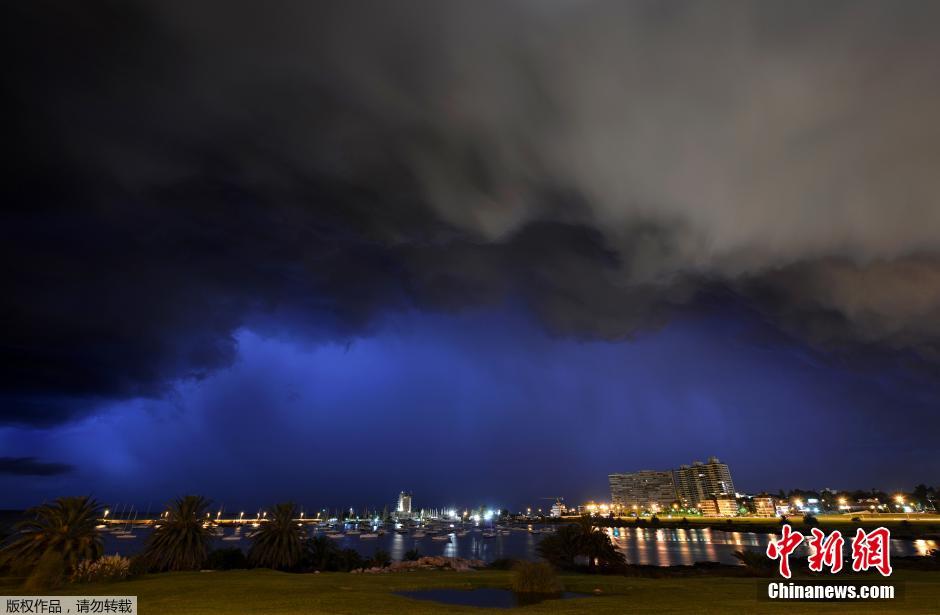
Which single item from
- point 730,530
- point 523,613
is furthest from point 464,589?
point 730,530

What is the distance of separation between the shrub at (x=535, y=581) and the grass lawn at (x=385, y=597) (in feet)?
6.59

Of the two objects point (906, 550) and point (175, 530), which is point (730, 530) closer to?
point (906, 550)

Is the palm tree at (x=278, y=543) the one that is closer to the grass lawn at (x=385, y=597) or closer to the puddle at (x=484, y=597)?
the grass lawn at (x=385, y=597)

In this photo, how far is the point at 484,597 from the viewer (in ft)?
81.9

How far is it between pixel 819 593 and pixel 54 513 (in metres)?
42.0

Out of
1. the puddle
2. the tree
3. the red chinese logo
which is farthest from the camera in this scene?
the tree

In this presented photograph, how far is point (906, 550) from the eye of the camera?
89.3m

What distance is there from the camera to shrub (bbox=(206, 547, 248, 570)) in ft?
133

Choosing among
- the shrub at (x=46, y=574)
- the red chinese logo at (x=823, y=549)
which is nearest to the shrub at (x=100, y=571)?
the shrub at (x=46, y=574)

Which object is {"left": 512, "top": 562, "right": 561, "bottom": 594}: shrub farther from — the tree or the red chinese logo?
the tree

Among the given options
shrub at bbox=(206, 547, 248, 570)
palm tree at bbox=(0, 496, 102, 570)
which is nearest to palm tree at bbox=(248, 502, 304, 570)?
shrub at bbox=(206, 547, 248, 570)

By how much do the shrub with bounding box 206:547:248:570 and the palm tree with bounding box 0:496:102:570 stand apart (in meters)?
15.3

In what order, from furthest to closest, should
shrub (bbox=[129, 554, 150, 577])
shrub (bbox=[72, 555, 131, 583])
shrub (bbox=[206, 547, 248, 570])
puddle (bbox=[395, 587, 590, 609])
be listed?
shrub (bbox=[206, 547, 248, 570])
shrub (bbox=[129, 554, 150, 577])
shrub (bbox=[72, 555, 131, 583])
puddle (bbox=[395, 587, 590, 609])

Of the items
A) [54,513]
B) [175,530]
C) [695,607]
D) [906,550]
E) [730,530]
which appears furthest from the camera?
[730,530]
